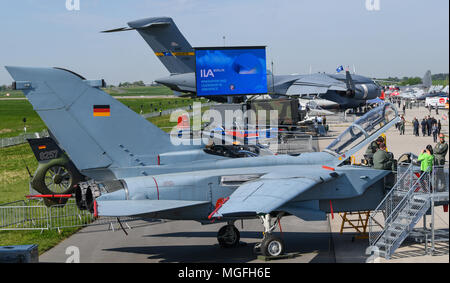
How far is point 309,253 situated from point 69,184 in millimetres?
10099

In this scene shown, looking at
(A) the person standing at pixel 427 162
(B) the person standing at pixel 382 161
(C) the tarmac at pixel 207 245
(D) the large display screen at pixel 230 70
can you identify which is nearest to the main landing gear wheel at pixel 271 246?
(C) the tarmac at pixel 207 245

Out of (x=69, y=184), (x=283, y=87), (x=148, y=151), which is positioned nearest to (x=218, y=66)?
(x=69, y=184)

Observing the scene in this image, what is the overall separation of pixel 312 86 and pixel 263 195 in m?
39.8

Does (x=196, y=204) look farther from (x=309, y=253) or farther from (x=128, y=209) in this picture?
(x=309, y=253)

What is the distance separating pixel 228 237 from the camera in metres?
14.6

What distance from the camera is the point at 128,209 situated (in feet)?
39.7

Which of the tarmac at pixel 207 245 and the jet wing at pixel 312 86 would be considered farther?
the jet wing at pixel 312 86

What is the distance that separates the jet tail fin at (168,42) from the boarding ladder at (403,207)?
91.1ft

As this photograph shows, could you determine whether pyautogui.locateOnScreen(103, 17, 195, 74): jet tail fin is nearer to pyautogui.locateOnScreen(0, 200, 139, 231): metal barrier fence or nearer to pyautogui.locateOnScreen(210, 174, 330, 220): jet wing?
pyautogui.locateOnScreen(0, 200, 139, 231): metal barrier fence

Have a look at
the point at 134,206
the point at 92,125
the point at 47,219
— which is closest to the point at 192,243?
the point at 134,206

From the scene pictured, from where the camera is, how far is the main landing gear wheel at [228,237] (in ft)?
48.0

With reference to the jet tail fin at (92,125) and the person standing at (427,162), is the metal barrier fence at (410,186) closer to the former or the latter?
the person standing at (427,162)

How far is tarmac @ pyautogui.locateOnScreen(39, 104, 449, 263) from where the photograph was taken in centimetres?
1320

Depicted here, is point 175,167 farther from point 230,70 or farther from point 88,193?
point 230,70
